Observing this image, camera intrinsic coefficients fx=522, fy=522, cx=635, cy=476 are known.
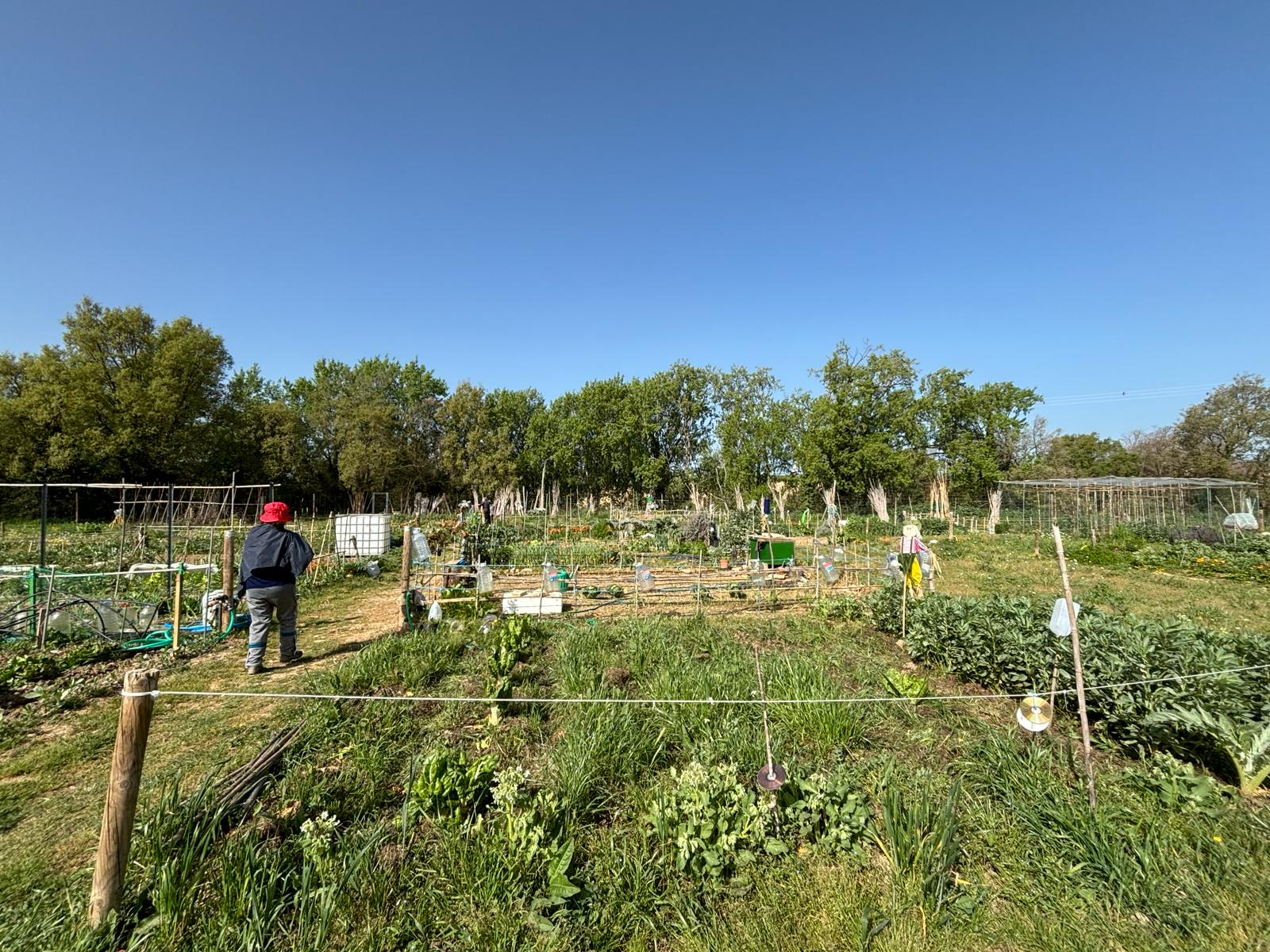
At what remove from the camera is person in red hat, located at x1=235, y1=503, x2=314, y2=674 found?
598 cm

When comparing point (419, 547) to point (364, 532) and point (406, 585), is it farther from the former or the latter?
point (364, 532)

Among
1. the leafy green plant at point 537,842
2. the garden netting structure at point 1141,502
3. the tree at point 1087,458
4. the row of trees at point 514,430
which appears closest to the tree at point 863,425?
the row of trees at point 514,430

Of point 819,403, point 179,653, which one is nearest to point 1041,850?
point 179,653

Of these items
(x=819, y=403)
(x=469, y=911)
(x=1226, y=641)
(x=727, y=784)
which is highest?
(x=819, y=403)

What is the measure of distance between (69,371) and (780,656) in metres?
37.6

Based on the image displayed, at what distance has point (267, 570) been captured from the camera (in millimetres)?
6027

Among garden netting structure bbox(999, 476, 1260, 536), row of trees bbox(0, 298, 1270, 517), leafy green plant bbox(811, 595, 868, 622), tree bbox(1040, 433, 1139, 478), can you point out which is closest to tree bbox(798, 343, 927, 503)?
row of trees bbox(0, 298, 1270, 517)

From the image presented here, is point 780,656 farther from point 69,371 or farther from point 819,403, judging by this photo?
point 69,371

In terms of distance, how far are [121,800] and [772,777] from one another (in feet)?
10.8

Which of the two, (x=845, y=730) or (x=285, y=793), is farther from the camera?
(x=845, y=730)

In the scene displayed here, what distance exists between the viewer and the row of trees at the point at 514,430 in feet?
90.4

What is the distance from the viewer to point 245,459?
113ft

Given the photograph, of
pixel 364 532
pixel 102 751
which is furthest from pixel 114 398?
pixel 102 751

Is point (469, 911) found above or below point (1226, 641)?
below
